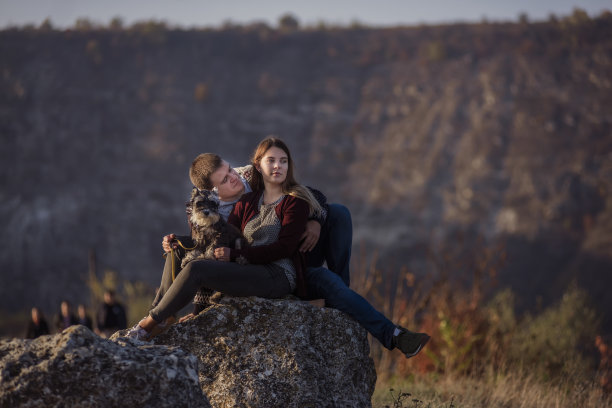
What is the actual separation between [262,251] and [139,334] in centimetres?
111

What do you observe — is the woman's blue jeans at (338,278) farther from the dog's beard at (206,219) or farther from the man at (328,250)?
the dog's beard at (206,219)

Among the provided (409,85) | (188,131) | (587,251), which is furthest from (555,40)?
(188,131)

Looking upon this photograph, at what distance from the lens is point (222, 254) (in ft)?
15.6

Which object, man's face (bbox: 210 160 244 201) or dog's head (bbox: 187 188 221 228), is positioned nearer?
dog's head (bbox: 187 188 221 228)

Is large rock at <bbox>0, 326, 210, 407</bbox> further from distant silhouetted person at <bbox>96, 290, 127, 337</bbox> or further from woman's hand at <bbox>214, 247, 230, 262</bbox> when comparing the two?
distant silhouetted person at <bbox>96, 290, 127, 337</bbox>

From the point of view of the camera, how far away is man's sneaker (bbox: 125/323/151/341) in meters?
4.51

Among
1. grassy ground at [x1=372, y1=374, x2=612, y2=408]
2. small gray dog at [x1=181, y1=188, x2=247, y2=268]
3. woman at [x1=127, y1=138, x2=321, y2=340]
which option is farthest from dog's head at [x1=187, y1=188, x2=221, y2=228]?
grassy ground at [x1=372, y1=374, x2=612, y2=408]

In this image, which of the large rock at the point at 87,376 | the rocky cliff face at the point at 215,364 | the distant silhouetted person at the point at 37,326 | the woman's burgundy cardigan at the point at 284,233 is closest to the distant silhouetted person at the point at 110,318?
the distant silhouetted person at the point at 37,326

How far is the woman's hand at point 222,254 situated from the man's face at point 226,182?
110cm

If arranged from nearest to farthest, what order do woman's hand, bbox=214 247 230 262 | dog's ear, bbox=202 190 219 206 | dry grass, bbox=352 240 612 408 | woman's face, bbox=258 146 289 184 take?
woman's hand, bbox=214 247 230 262, dog's ear, bbox=202 190 219 206, woman's face, bbox=258 146 289 184, dry grass, bbox=352 240 612 408

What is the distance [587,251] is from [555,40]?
14798 mm

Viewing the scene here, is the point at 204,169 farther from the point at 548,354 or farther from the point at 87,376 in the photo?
the point at 548,354

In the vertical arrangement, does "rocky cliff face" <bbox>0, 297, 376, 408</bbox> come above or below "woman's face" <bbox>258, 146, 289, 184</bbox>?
below

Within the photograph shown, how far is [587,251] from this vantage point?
90.9 ft
